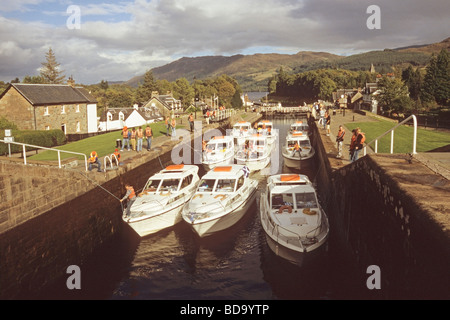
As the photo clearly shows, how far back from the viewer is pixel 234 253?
16.1 m

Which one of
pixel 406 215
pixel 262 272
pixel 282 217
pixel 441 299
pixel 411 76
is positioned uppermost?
pixel 411 76

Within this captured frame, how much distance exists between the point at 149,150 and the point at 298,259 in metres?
17.0

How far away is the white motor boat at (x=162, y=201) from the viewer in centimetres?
1719

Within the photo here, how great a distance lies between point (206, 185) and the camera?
64.0 feet

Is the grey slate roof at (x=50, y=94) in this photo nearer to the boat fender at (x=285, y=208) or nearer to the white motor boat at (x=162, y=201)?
the white motor boat at (x=162, y=201)

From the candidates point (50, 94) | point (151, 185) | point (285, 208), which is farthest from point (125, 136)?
point (50, 94)

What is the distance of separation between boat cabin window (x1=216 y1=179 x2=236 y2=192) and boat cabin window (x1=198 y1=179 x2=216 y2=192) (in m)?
0.44

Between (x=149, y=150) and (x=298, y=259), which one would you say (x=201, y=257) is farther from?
(x=149, y=150)

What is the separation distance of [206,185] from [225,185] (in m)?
1.06

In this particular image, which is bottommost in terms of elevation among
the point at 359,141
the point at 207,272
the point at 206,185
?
the point at 207,272

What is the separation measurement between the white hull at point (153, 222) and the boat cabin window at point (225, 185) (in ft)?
8.09

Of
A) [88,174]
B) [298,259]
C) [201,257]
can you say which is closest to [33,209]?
[88,174]

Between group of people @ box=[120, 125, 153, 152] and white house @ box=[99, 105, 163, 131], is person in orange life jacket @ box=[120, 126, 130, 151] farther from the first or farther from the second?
white house @ box=[99, 105, 163, 131]

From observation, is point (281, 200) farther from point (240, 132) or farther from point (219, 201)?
point (240, 132)
